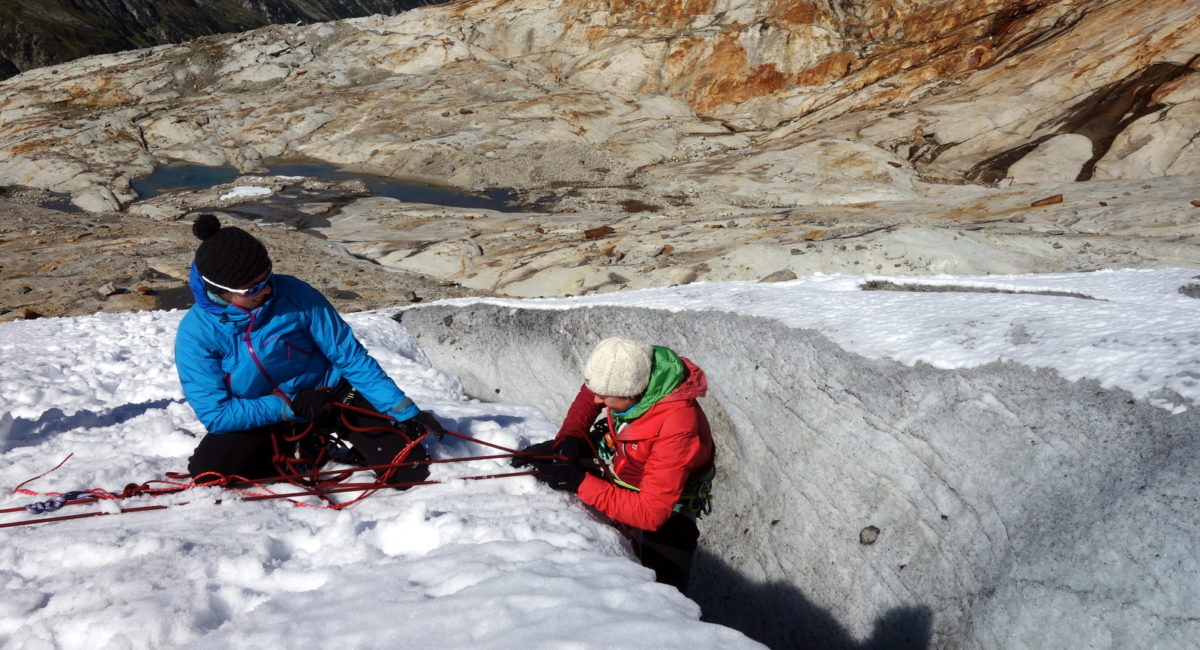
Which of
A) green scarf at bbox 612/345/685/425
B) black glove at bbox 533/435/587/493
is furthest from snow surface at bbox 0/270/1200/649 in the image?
green scarf at bbox 612/345/685/425

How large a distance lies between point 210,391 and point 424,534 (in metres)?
1.30

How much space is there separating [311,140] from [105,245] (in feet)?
39.8

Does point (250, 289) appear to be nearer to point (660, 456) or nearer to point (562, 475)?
point (562, 475)

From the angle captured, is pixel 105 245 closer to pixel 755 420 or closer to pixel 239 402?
pixel 239 402

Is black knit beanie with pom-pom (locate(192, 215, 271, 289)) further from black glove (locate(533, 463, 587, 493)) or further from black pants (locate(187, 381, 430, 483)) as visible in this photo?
black glove (locate(533, 463, 587, 493))

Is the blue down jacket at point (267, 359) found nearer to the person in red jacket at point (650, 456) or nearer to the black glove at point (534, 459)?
the black glove at point (534, 459)

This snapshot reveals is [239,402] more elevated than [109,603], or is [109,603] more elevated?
[239,402]

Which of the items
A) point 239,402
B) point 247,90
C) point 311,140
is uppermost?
point 247,90

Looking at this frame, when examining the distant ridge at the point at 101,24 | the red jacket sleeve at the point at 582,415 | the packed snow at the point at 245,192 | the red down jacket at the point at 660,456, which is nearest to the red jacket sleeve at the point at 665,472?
the red down jacket at the point at 660,456

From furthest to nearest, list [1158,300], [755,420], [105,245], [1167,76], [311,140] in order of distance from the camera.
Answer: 1. [311,140]
2. [1167,76]
3. [105,245]
4. [755,420]
5. [1158,300]

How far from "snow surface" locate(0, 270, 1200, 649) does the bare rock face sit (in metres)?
5.46

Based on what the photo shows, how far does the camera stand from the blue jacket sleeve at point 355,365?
145 inches

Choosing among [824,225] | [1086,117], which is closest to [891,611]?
[824,225]

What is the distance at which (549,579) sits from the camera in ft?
8.63
